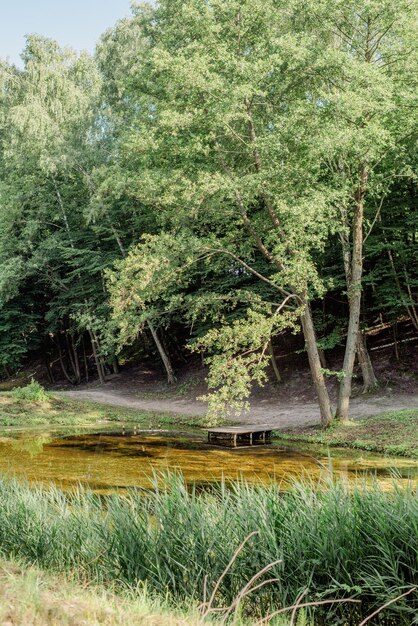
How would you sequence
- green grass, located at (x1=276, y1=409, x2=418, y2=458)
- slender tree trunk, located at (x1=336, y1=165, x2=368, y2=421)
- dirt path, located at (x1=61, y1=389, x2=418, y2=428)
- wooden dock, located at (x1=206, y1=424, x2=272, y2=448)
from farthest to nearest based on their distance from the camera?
dirt path, located at (x1=61, y1=389, x2=418, y2=428) → slender tree trunk, located at (x1=336, y1=165, x2=368, y2=421) → wooden dock, located at (x1=206, y1=424, x2=272, y2=448) → green grass, located at (x1=276, y1=409, x2=418, y2=458)

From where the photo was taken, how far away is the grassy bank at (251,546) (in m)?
4.61

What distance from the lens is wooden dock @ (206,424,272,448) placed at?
629 inches

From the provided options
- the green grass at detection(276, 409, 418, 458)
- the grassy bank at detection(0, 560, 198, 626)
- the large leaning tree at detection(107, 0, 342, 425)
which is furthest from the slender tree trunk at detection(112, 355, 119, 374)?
the grassy bank at detection(0, 560, 198, 626)

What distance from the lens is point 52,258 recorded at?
3222 cm

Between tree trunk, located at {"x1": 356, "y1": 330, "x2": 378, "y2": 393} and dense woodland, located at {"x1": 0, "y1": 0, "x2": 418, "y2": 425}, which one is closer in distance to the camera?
dense woodland, located at {"x1": 0, "y1": 0, "x2": 418, "y2": 425}

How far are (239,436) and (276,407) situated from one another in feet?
17.9

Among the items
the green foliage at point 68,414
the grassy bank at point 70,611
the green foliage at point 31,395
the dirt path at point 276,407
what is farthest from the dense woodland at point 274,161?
the grassy bank at point 70,611

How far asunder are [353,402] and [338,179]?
770 cm

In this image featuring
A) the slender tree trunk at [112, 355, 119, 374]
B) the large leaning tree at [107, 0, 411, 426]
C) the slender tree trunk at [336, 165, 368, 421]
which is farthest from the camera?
the slender tree trunk at [112, 355, 119, 374]

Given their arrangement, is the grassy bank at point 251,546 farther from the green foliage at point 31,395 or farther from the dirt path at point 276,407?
the green foliage at point 31,395

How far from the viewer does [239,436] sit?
54.2 ft

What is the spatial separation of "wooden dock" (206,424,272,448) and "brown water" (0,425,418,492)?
1.47 feet

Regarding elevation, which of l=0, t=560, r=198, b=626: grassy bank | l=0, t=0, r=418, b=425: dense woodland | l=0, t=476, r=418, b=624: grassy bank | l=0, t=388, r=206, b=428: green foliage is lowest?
l=0, t=388, r=206, b=428: green foliage

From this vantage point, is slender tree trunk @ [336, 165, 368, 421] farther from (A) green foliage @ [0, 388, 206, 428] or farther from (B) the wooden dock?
(A) green foliage @ [0, 388, 206, 428]
